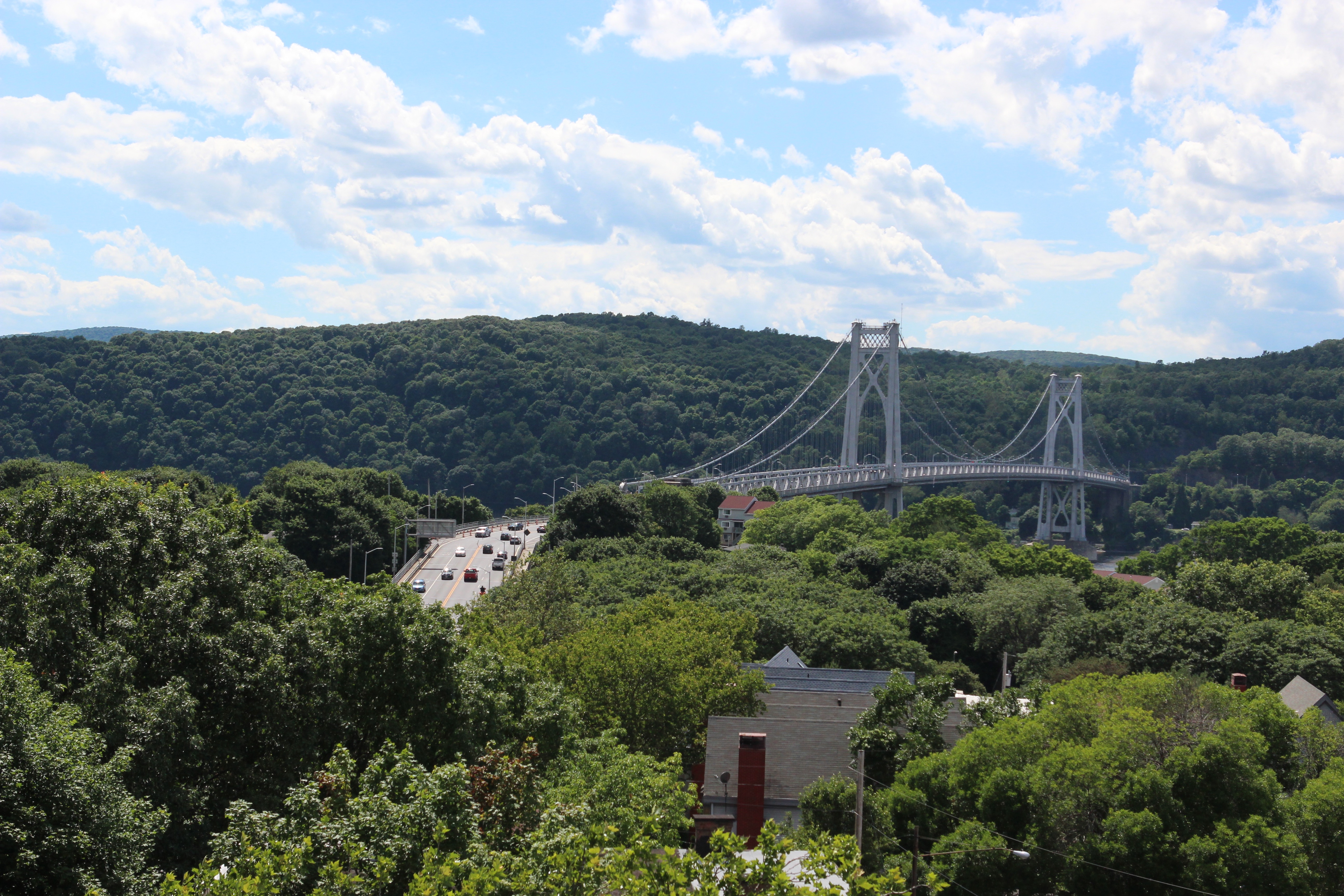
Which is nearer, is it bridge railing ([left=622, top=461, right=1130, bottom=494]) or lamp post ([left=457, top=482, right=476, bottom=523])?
lamp post ([left=457, top=482, right=476, bottom=523])

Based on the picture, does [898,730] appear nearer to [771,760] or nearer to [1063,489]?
[771,760]

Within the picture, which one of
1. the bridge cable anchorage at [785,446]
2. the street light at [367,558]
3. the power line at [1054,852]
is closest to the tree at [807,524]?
the bridge cable anchorage at [785,446]

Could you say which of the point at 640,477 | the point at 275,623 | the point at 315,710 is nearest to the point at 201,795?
the point at 315,710

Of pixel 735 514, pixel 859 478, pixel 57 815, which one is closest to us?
pixel 57 815

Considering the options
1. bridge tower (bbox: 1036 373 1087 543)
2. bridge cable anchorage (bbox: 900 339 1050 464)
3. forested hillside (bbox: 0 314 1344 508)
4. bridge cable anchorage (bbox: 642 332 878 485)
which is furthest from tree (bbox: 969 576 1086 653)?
forested hillside (bbox: 0 314 1344 508)

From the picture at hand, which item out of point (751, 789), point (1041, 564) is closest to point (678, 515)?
point (1041, 564)

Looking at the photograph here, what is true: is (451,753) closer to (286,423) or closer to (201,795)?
(201,795)

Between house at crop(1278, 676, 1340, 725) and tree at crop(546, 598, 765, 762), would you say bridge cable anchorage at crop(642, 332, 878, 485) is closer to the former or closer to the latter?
house at crop(1278, 676, 1340, 725)
